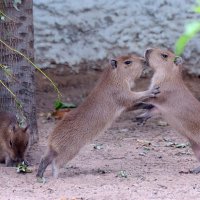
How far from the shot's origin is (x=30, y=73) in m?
8.24

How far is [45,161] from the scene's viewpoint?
22.2ft

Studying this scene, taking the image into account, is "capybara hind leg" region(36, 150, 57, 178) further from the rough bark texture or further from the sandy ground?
the rough bark texture

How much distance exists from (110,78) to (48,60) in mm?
3913

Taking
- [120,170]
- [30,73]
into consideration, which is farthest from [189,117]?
[30,73]

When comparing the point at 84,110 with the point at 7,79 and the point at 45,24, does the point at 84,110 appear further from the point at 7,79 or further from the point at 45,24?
the point at 45,24

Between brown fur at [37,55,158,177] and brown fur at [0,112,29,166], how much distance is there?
634 mm

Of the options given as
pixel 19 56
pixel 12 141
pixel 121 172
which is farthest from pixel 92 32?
pixel 121 172

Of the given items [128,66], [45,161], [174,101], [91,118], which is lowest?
[45,161]

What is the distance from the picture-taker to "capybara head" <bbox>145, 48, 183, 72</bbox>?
751cm

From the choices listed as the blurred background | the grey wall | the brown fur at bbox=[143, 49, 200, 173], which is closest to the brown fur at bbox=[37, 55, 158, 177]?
the brown fur at bbox=[143, 49, 200, 173]

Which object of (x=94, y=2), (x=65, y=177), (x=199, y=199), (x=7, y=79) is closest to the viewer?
(x=199, y=199)

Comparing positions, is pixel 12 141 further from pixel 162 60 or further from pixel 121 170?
pixel 162 60

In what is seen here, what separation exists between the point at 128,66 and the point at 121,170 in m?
1.12

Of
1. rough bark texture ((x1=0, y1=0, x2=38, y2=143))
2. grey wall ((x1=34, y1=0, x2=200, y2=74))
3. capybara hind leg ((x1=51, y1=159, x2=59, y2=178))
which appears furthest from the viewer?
grey wall ((x1=34, y1=0, x2=200, y2=74))
